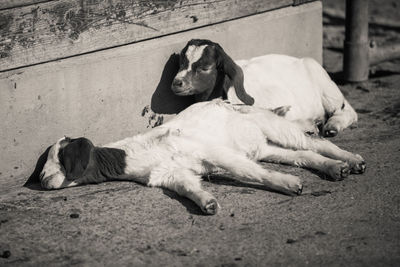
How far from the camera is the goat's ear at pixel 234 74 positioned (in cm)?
579

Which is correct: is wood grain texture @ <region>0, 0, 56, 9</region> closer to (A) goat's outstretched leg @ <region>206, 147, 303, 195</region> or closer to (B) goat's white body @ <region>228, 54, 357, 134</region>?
(A) goat's outstretched leg @ <region>206, 147, 303, 195</region>

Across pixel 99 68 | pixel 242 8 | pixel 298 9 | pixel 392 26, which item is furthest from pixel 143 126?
pixel 392 26

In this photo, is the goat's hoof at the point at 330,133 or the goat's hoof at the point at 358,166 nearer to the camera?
the goat's hoof at the point at 358,166

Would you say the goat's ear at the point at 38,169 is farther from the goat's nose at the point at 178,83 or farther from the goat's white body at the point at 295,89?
the goat's white body at the point at 295,89

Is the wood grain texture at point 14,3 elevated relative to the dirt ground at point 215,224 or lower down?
elevated

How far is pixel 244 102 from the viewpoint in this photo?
575 centimetres

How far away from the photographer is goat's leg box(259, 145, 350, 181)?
493cm

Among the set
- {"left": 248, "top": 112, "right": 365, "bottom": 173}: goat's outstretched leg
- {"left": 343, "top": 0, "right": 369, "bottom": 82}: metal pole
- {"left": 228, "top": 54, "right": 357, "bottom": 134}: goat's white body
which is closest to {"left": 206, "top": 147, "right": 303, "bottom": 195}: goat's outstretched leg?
{"left": 248, "top": 112, "right": 365, "bottom": 173}: goat's outstretched leg

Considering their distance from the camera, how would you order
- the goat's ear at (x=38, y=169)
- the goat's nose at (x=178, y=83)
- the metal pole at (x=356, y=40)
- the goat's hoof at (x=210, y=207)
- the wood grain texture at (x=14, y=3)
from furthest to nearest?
the metal pole at (x=356, y=40), the goat's nose at (x=178, y=83), the goat's ear at (x=38, y=169), the wood grain texture at (x=14, y=3), the goat's hoof at (x=210, y=207)

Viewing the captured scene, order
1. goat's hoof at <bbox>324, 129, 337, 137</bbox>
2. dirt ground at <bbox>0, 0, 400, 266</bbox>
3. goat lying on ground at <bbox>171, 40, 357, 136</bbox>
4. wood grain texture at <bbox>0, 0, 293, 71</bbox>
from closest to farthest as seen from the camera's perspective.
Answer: dirt ground at <bbox>0, 0, 400, 266</bbox>, wood grain texture at <bbox>0, 0, 293, 71</bbox>, goat lying on ground at <bbox>171, 40, 357, 136</bbox>, goat's hoof at <bbox>324, 129, 337, 137</bbox>

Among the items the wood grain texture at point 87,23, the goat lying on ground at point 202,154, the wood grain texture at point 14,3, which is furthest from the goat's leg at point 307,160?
the wood grain texture at point 14,3

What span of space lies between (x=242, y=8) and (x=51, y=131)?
89.0 inches

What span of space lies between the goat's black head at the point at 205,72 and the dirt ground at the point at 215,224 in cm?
92

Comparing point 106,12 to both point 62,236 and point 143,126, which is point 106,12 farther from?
point 62,236
